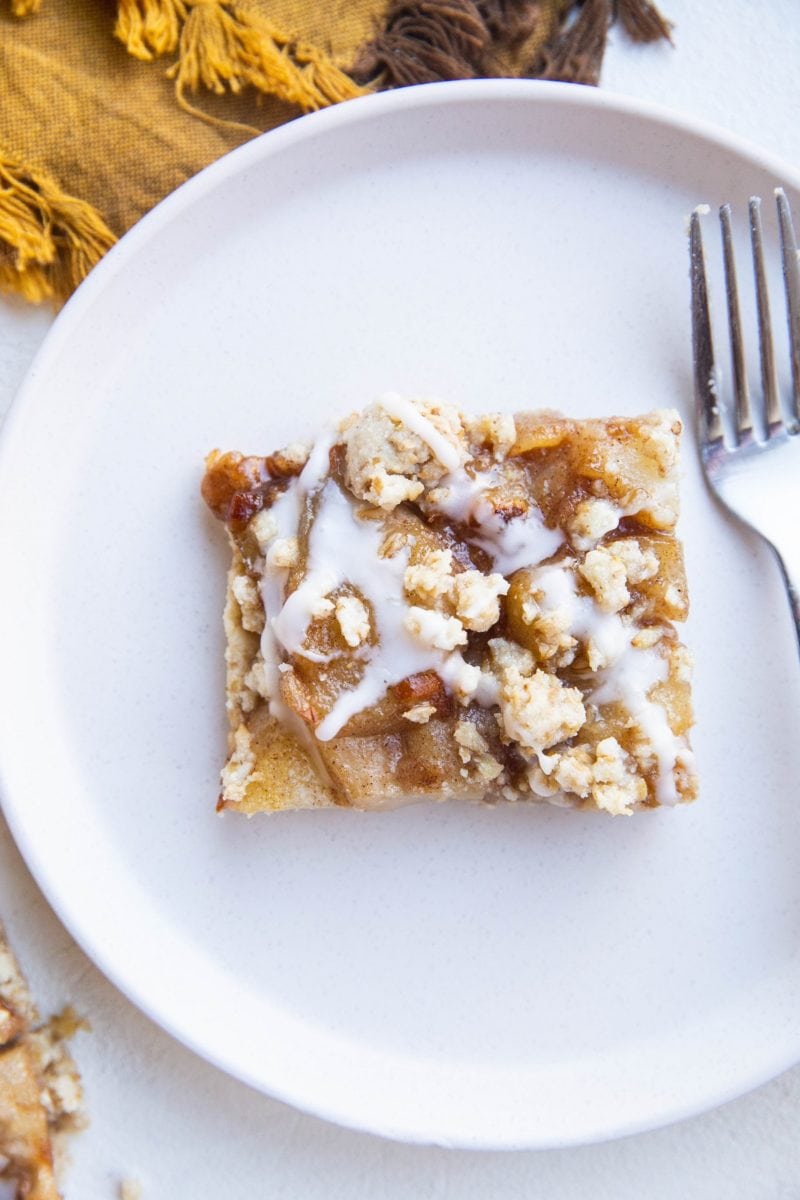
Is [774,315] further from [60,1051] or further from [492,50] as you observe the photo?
[60,1051]

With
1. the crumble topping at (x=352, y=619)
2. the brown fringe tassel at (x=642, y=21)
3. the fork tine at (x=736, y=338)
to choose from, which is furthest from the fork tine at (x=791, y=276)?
the crumble topping at (x=352, y=619)

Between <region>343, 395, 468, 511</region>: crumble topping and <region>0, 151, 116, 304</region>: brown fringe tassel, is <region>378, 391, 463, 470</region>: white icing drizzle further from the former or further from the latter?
<region>0, 151, 116, 304</region>: brown fringe tassel

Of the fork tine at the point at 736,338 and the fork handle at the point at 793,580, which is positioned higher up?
the fork tine at the point at 736,338

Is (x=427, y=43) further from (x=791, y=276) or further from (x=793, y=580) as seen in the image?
(x=793, y=580)

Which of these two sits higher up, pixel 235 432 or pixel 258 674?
pixel 235 432

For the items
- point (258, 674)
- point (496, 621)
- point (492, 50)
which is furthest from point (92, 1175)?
point (492, 50)

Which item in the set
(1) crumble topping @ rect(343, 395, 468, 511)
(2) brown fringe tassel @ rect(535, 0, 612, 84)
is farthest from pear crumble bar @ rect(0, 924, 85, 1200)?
(2) brown fringe tassel @ rect(535, 0, 612, 84)

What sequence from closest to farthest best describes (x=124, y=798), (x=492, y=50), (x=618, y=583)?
1. (x=618, y=583)
2. (x=124, y=798)
3. (x=492, y=50)

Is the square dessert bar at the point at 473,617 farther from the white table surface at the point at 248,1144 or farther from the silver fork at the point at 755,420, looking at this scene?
the white table surface at the point at 248,1144
